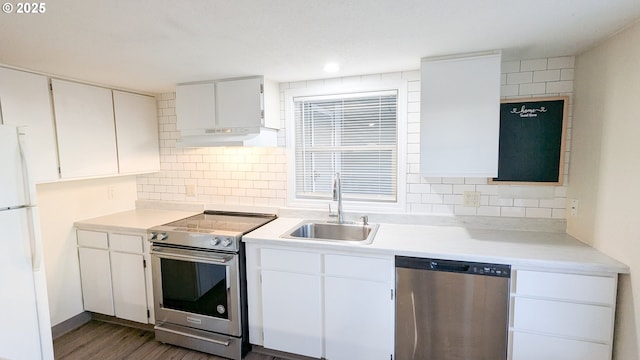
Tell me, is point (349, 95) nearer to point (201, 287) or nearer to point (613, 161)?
point (613, 161)

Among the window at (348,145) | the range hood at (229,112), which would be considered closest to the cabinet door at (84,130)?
the range hood at (229,112)

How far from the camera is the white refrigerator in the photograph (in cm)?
172

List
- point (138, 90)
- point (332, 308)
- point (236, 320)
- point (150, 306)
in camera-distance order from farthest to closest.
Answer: point (138, 90)
point (150, 306)
point (236, 320)
point (332, 308)

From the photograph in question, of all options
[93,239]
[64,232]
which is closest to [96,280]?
[93,239]

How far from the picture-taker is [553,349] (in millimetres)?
1764

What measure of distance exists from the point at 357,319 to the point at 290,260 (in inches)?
23.7

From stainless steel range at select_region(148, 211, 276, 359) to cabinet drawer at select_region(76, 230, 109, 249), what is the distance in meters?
0.57

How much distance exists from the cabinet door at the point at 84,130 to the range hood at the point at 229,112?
2.20ft

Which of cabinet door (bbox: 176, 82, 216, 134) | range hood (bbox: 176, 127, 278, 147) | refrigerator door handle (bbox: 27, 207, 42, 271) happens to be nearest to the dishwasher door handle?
range hood (bbox: 176, 127, 278, 147)

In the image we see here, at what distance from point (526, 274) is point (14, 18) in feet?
9.49

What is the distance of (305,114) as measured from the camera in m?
2.88

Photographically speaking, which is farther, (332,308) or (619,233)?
(332,308)

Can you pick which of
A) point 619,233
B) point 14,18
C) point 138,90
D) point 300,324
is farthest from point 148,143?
point 619,233

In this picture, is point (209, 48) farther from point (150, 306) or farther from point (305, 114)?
point (150, 306)
